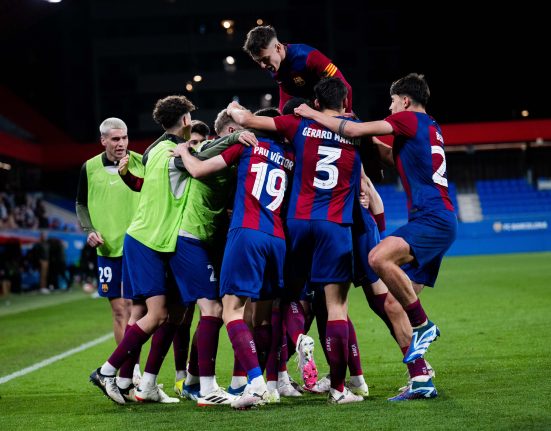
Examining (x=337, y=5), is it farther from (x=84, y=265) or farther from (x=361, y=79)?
(x=84, y=265)

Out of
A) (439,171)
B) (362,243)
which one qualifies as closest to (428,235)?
(439,171)

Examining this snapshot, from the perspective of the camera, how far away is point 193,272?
6195mm

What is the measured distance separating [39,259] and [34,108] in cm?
1487

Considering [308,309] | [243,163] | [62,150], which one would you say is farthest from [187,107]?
[62,150]

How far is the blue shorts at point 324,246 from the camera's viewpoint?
588cm

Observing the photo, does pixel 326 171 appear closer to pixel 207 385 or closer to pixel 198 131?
pixel 198 131

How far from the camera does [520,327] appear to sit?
9.96 meters

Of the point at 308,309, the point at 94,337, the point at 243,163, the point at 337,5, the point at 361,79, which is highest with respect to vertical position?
the point at 337,5

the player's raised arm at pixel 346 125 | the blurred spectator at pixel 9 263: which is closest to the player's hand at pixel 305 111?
the player's raised arm at pixel 346 125

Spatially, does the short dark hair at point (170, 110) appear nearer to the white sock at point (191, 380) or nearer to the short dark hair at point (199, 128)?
the short dark hair at point (199, 128)

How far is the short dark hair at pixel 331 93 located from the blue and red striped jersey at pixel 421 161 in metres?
0.38

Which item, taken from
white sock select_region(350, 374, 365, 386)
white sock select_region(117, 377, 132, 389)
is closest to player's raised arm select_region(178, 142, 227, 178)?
white sock select_region(117, 377, 132, 389)

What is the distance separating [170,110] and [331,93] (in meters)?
1.28

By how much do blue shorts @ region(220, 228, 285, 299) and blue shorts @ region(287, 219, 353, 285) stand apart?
0.17 m
